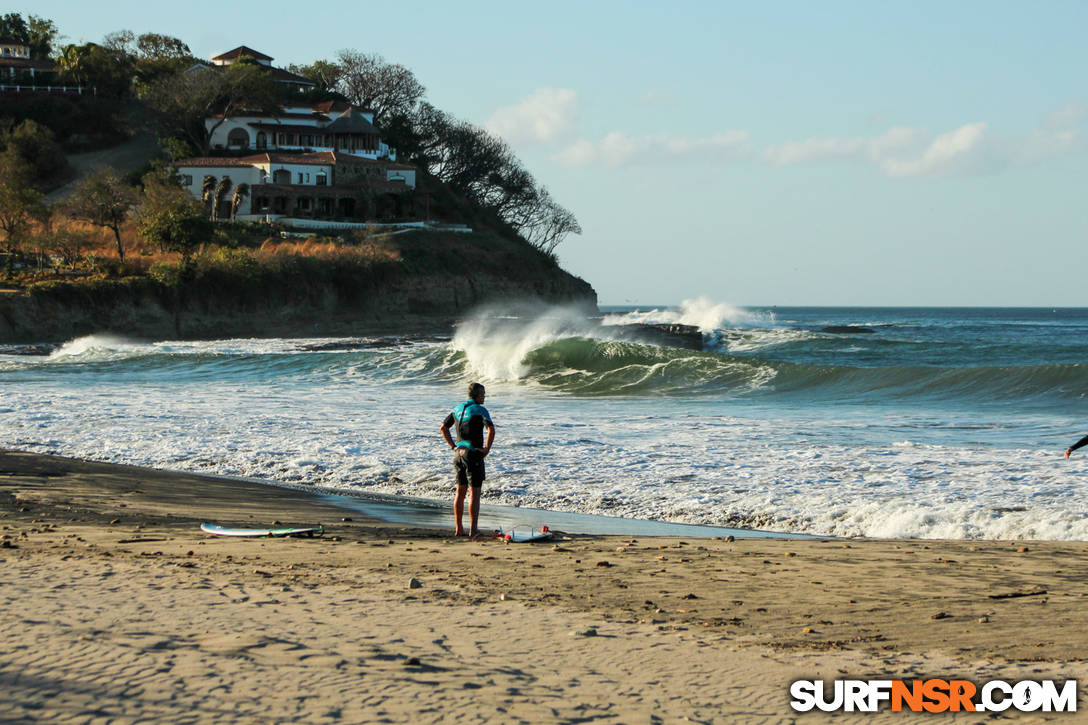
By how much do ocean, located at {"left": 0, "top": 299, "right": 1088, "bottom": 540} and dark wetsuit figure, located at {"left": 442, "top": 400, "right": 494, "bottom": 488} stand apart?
7.44 ft

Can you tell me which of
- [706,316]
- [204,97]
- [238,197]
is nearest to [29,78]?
[204,97]

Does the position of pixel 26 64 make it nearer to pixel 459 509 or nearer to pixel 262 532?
pixel 262 532

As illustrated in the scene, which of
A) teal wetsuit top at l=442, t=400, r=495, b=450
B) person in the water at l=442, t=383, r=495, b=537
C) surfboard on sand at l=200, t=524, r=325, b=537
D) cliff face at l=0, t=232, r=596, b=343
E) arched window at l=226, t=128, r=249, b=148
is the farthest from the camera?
arched window at l=226, t=128, r=249, b=148

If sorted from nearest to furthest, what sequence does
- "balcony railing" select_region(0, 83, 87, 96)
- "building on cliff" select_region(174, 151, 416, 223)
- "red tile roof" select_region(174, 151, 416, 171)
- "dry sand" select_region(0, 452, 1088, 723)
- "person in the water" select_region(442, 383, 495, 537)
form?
"dry sand" select_region(0, 452, 1088, 723), "person in the water" select_region(442, 383, 495, 537), "building on cliff" select_region(174, 151, 416, 223), "red tile roof" select_region(174, 151, 416, 171), "balcony railing" select_region(0, 83, 87, 96)

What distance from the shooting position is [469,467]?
34.9 feet

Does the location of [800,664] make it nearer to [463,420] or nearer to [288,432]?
[463,420]

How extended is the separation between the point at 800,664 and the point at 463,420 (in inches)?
222

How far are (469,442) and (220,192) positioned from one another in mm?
74805

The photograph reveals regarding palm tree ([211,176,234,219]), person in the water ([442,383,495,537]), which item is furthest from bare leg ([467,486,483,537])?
palm tree ([211,176,234,219])

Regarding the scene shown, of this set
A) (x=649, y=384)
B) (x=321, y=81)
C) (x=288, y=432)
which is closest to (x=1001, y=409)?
(x=649, y=384)

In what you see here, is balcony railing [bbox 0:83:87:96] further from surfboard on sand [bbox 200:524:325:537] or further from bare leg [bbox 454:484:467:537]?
bare leg [bbox 454:484:467:537]

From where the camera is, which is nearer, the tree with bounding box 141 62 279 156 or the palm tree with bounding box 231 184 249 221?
the palm tree with bounding box 231 184 249 221

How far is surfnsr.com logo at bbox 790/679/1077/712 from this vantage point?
514 centimetres

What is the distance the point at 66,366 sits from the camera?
115 feet
